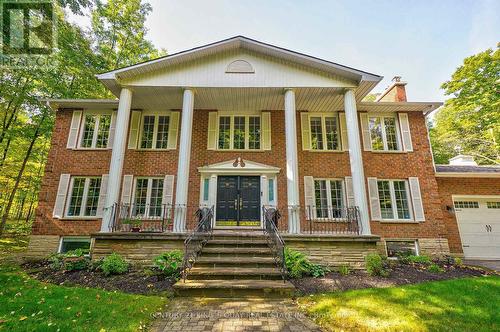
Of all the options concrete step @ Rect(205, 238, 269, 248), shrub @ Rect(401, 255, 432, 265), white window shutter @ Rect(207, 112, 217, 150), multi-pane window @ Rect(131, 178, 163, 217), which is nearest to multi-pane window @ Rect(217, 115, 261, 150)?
white window shutter @ Rect(207, 112, 217, 150)

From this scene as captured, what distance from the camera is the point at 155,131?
1096 cm

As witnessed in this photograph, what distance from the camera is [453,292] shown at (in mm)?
5023

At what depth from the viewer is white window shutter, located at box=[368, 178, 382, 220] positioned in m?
9.83

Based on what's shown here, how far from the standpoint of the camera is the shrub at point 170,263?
6.04 m

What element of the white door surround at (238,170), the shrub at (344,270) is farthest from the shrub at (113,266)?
the shrub at (344,270)

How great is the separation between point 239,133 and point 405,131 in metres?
7.43

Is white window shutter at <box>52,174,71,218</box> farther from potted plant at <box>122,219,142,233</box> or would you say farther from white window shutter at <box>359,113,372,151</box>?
white window shutter at <box>359,113,372,151</box>

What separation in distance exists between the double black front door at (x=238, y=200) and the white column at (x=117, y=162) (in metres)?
3.84

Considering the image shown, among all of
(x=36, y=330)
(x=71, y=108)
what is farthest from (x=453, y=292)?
(x=71, y=108)

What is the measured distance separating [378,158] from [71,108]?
13.8 m

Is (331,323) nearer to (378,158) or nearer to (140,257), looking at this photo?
(140,257)

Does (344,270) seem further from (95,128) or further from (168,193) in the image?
(95,128)

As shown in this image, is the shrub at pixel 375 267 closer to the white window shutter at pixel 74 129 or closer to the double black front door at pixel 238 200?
the double black front door at pixel 238 200

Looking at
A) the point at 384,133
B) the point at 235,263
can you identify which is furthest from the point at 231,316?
the point at 384,133
